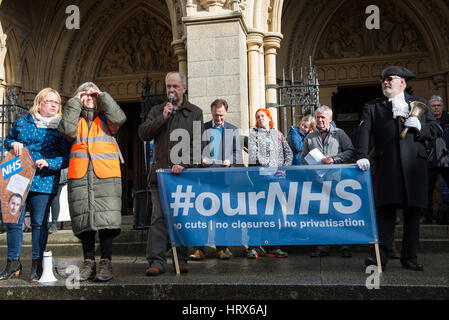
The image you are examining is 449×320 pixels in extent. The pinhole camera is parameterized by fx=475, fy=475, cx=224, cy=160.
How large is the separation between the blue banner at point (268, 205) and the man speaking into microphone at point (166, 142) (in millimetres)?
114

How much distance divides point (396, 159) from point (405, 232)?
0.67 metres

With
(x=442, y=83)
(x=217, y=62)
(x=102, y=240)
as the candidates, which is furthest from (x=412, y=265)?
(x=442, y=83)

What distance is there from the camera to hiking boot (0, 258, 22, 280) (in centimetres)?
432

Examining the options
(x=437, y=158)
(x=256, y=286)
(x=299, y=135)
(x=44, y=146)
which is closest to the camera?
(x=256, y=286)

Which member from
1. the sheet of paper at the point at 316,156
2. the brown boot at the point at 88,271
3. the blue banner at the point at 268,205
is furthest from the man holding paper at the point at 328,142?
the brown boot at the point at 88,271

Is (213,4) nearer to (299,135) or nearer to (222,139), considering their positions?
(299,135)

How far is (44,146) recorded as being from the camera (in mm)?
4344

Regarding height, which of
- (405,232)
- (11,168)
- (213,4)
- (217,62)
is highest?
(213,4)

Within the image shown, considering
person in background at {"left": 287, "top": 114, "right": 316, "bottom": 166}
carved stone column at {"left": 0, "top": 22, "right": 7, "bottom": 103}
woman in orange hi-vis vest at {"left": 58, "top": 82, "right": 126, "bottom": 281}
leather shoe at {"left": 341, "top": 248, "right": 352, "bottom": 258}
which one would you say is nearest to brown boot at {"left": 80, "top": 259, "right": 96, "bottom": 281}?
woman in orange hi-vis vest at {"left": 58, "top": 82, "right": 126, "bottom": 281}

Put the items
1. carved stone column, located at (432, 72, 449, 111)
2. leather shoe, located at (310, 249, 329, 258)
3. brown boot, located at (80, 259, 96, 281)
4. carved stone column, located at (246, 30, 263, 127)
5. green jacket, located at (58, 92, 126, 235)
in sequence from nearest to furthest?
green jacket, located at (58, 92, 126, 235) < brown boot, located at (80, 259, 96, 281) < leather shoe, located at (310, 249, 329, 258) < carved stone column, located at (246, 30, 263, 127) < carved stone column, located at (432, 72, 449, 111)

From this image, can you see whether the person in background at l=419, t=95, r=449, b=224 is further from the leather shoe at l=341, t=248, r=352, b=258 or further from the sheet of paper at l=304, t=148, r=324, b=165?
the sheet of paper at l=304, t=148, r=324, b=165

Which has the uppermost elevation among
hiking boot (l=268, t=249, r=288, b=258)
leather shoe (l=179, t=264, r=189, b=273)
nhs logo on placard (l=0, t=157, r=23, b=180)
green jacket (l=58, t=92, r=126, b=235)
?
nhs logo on placard (l=0, t=157, r=23, b=180)

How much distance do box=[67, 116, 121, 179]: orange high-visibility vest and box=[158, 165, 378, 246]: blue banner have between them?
1.72 feet
